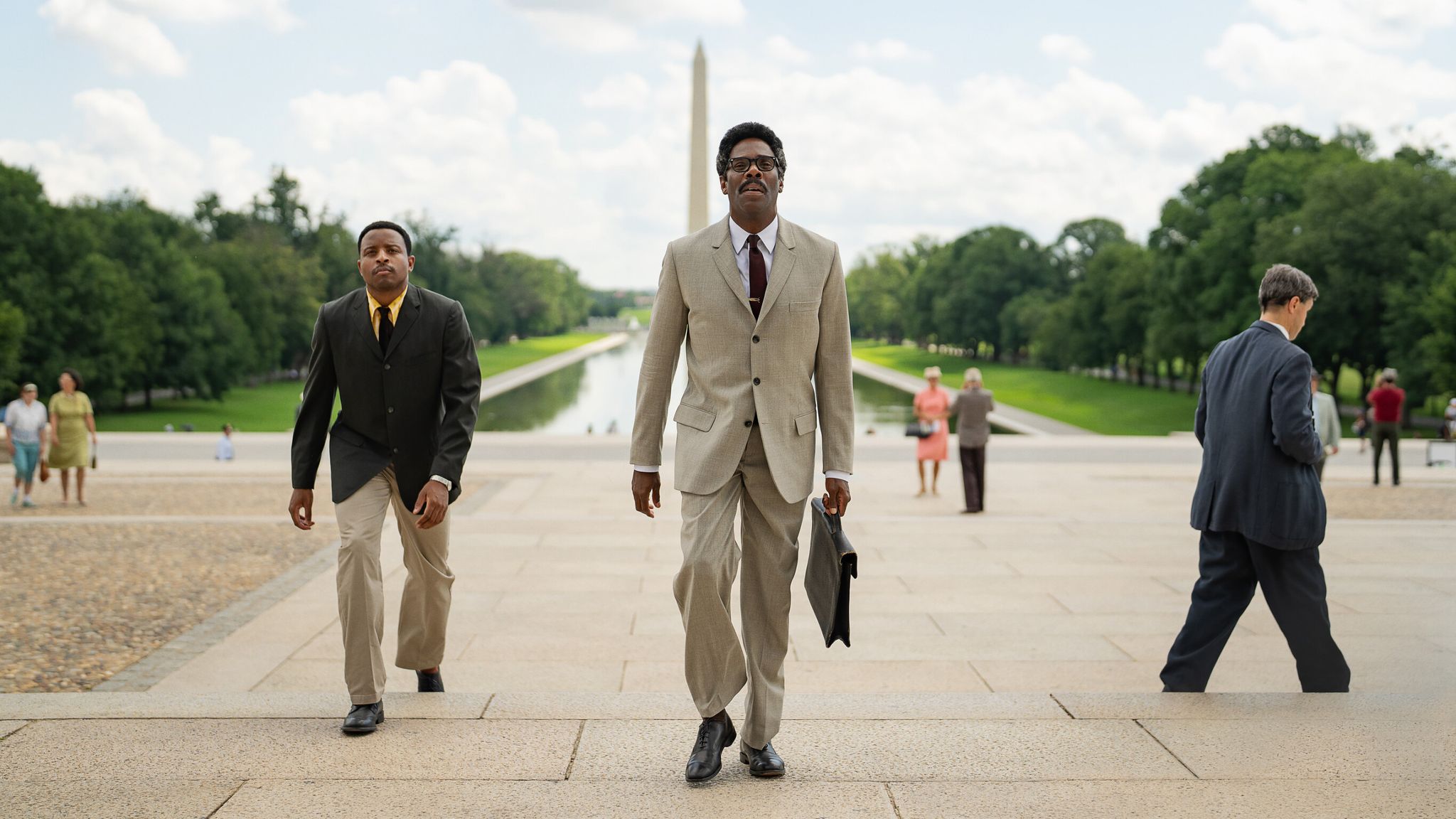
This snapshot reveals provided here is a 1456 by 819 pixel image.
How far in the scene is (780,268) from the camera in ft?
12.0

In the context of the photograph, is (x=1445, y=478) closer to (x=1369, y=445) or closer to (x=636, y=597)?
(x=1369, y=445)

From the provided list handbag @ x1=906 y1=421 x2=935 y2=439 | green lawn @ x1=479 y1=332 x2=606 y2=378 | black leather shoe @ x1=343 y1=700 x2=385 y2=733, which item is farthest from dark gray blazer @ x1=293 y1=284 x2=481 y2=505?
green lawn @ x1=479 y1=332 x2=606 y2=378

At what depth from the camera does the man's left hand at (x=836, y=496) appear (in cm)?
374

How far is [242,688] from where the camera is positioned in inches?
231

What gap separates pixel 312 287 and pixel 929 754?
67209mm

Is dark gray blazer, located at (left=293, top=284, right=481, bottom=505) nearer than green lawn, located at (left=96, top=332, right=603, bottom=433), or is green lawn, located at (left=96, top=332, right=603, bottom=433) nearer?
dark gray blazer, located at (left=293, top=284, right=481, bottom=505)

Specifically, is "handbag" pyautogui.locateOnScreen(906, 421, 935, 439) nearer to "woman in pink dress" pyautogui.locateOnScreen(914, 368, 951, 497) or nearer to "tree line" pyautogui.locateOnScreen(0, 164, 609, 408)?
"woman in pink dress" pyautogui.locateOnScreen(914, 368, 951, 497)

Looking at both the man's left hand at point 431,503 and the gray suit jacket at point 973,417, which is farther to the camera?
the gray suit jacket at point 973,417

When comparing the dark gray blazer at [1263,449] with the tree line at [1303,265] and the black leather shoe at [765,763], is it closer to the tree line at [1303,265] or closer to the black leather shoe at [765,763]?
the black leather shoe at [765,763]

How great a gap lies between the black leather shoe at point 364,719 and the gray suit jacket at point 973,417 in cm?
944

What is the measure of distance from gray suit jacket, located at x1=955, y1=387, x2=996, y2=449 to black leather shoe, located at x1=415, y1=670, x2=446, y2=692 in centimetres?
879

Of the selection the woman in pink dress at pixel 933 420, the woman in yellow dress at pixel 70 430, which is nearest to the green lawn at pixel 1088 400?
the woman in pink dress at pixel 933 420

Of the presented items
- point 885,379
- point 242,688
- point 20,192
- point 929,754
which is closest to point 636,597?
point 242,688

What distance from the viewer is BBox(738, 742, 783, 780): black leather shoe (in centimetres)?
366
